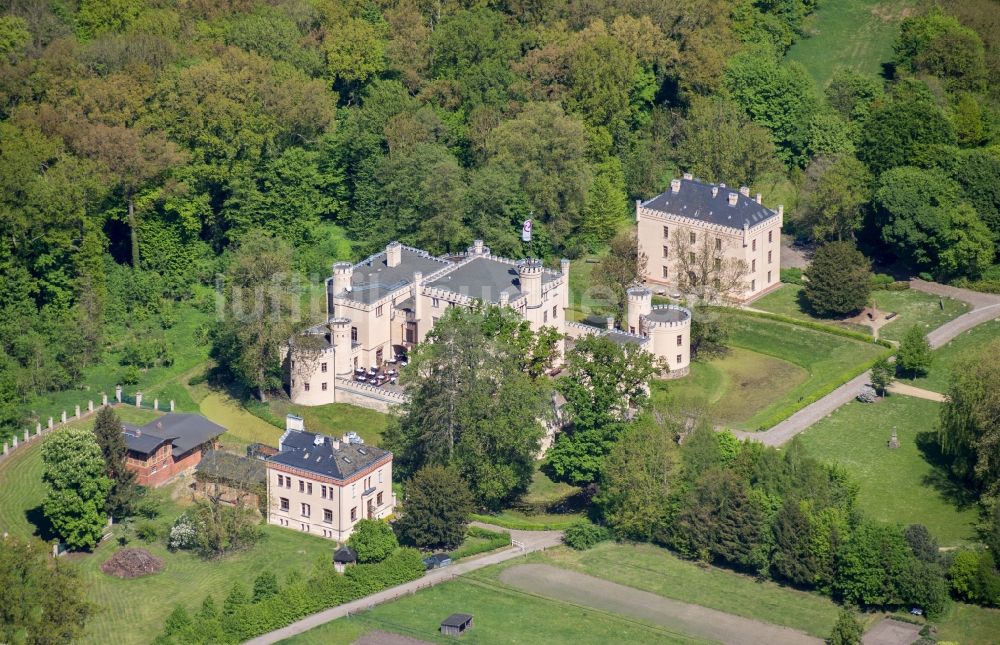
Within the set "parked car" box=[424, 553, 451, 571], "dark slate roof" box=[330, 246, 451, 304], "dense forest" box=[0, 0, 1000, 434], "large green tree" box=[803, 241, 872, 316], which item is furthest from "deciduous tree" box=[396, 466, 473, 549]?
"large green tree" box=[803, 241, 872, 316]

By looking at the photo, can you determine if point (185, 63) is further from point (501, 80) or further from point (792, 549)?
point (792, 549)

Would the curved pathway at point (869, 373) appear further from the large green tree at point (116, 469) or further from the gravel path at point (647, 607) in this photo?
the large green tree at point (116, 469)

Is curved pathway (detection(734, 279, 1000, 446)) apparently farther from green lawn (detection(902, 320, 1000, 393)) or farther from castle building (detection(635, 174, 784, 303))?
castle building (detection(635, 174, 784, 303))

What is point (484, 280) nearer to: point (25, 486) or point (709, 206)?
point (709, 206)

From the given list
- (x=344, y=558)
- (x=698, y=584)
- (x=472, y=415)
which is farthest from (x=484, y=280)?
(x=698, y=584)

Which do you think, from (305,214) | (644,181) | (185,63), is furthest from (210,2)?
(644,181)

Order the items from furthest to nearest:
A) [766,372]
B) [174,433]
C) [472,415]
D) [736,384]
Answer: [766,372], [736,384], [174,433], [472,415]
